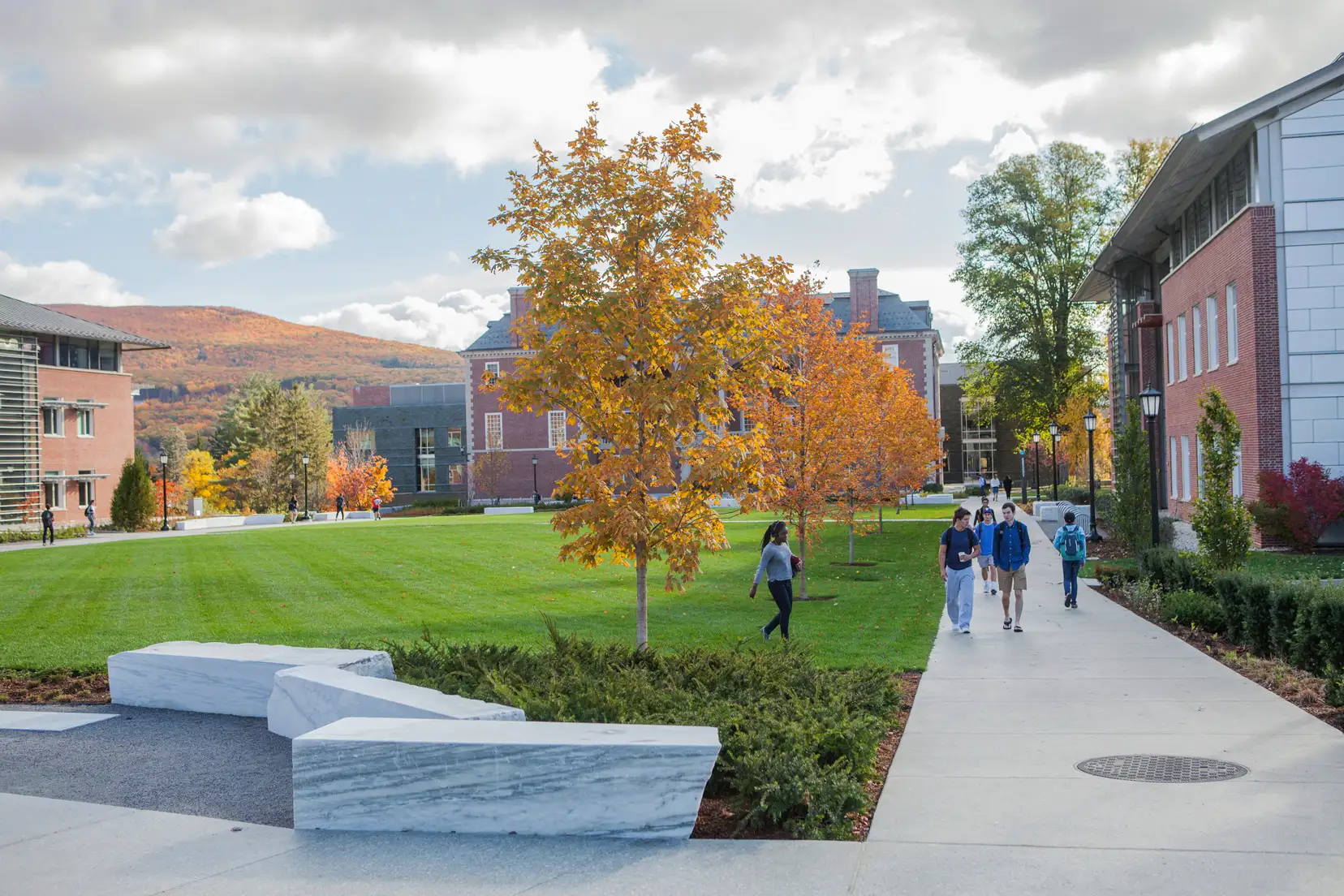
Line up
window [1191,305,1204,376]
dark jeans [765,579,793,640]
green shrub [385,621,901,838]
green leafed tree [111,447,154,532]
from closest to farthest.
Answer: green shrub [385,621,901,838] → dark jeans [765,579,793,640] → window [1191,305,1204,376] → green leafed tree [111,447,154,532]

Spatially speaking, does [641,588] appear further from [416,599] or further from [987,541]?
[416,599]

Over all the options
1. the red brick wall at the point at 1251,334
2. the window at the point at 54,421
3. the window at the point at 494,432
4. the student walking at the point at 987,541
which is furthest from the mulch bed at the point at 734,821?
the window at the point at 494,432

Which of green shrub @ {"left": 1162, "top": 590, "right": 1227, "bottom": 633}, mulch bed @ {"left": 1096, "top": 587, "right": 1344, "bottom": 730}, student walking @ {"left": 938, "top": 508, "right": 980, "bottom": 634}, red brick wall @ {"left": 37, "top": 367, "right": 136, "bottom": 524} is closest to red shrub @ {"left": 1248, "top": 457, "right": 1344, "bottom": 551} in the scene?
green shrub @ {"left": 1162, "top": 590, "right": 1227, "bottom": 633}

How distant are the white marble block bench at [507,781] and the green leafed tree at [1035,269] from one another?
4982 centimetres

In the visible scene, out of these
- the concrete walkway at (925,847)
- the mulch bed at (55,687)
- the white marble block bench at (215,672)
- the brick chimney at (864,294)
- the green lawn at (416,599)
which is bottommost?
the green lawn at (416,599)

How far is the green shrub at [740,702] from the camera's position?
22.0 ft

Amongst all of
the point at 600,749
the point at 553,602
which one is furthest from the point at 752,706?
the point at 553,602

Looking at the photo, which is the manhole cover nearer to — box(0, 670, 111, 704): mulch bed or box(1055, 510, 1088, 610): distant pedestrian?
box(0, 670, 111, 704): mulch bed

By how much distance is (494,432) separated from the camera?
276ft

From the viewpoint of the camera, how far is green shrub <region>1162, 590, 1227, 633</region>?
49.4 ft

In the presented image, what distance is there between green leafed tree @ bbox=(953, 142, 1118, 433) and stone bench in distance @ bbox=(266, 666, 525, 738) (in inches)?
1897

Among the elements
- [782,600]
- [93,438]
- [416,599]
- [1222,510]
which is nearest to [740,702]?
[782,600]

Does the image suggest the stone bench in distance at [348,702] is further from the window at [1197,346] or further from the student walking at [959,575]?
the window at [1197,346]

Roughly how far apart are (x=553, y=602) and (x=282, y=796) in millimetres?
12894
